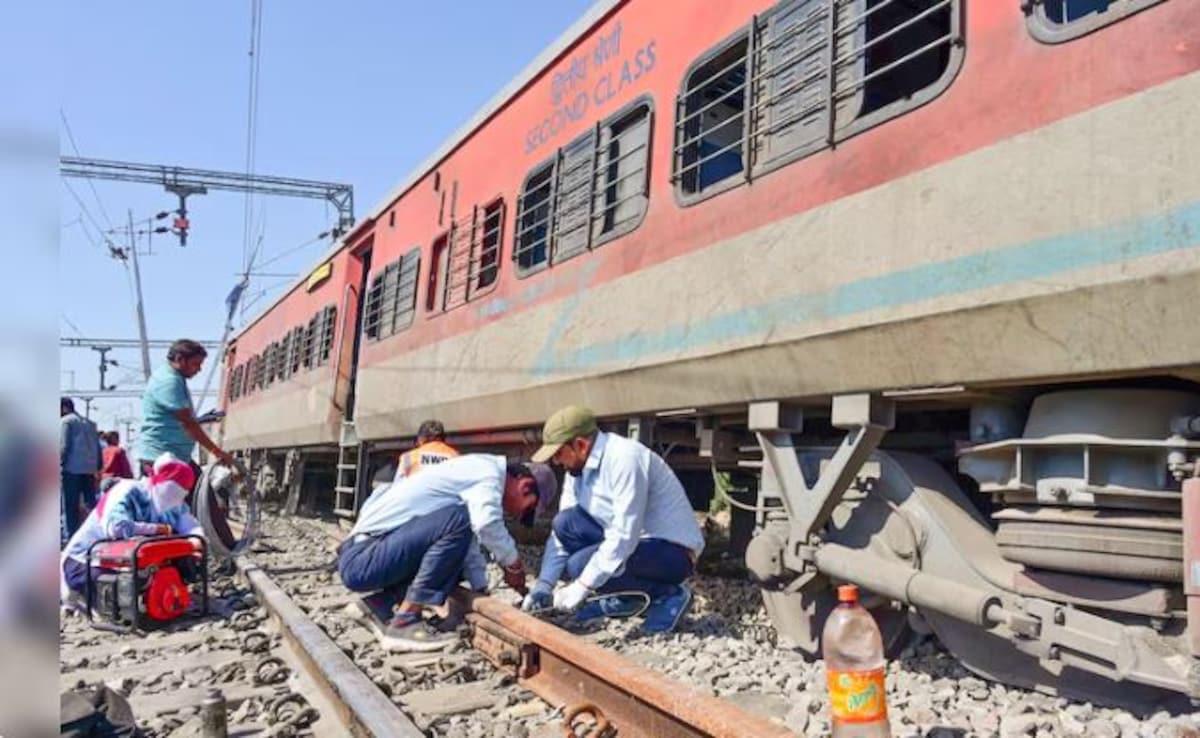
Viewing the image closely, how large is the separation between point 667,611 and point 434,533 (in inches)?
49.3

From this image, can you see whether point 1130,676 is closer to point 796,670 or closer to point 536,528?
point 796,670

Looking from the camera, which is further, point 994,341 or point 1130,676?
point 994,341

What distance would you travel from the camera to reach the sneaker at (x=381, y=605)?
4875 mm

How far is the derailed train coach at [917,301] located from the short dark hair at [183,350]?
238 centimetres

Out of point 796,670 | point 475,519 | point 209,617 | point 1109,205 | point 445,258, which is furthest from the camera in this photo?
point 445,258

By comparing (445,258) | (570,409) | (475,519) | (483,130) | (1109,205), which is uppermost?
(483,130)

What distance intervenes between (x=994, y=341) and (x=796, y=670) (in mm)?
1553

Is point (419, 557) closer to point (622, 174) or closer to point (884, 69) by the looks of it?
point (622, 174)

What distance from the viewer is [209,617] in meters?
5.61

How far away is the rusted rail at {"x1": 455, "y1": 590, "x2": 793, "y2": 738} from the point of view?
2.43m

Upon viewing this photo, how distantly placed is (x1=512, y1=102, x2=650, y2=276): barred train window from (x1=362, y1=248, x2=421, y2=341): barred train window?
2949 mm

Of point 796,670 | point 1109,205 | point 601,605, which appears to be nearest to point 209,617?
point 601,605

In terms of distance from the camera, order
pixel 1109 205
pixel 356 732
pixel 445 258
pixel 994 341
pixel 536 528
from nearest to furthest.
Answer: pixel 1109 205 → pixel 994 341 → pixel 356 732 → pixel 445 258 → pixel 536 528

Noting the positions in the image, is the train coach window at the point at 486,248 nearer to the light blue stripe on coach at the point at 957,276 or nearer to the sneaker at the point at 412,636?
the light blue stripe on coach at the point at 957,276
